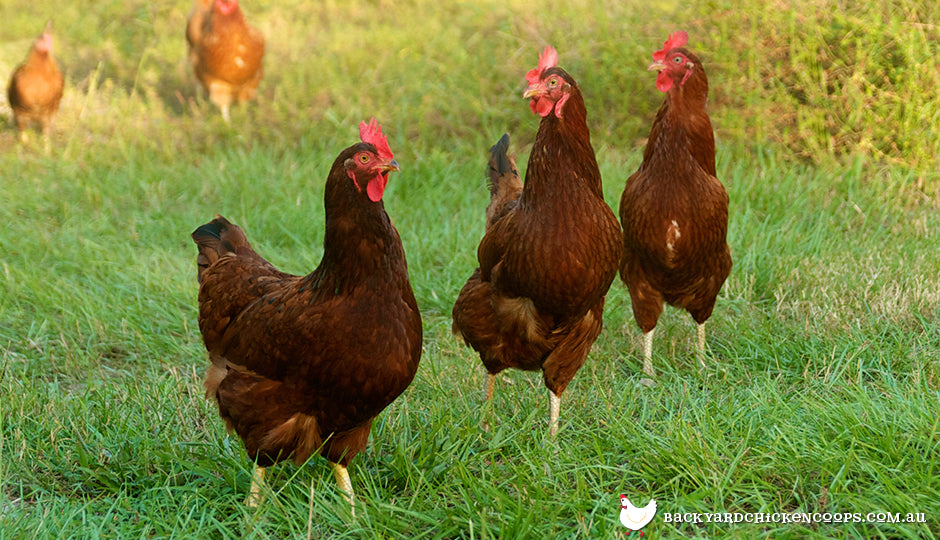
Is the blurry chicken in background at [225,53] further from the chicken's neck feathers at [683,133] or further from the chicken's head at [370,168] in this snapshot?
the chicken's head at [370,168]

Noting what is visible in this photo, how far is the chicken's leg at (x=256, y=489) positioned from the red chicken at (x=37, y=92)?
19.7ft

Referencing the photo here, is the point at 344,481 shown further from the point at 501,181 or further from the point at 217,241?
the point at 501,181

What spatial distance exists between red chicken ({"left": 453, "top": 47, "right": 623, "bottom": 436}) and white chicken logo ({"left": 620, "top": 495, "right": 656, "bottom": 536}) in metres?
0.71

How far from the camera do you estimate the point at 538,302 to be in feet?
10.3

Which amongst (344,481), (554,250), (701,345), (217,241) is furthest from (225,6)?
(344,481)

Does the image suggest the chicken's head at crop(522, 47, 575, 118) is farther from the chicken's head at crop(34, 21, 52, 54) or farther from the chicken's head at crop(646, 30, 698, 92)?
the chicken's head at crop(34, 21, 52, 54)

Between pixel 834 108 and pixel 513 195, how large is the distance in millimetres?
3489

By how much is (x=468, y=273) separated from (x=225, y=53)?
4.73m

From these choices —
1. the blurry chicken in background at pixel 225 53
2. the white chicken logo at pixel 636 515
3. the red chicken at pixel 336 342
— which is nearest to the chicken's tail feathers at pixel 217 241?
the red chicken at pixel 336 342

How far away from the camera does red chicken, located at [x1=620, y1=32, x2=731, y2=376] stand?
3727 mm

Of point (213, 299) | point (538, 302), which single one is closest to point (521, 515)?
point (538, 302)

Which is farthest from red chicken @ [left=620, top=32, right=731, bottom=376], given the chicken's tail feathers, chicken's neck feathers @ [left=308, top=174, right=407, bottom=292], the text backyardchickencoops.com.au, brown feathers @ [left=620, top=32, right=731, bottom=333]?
the chicken's tail feathers

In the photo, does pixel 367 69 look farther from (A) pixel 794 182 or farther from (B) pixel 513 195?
(B) pixel 513 195

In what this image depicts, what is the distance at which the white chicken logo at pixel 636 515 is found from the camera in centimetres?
245
